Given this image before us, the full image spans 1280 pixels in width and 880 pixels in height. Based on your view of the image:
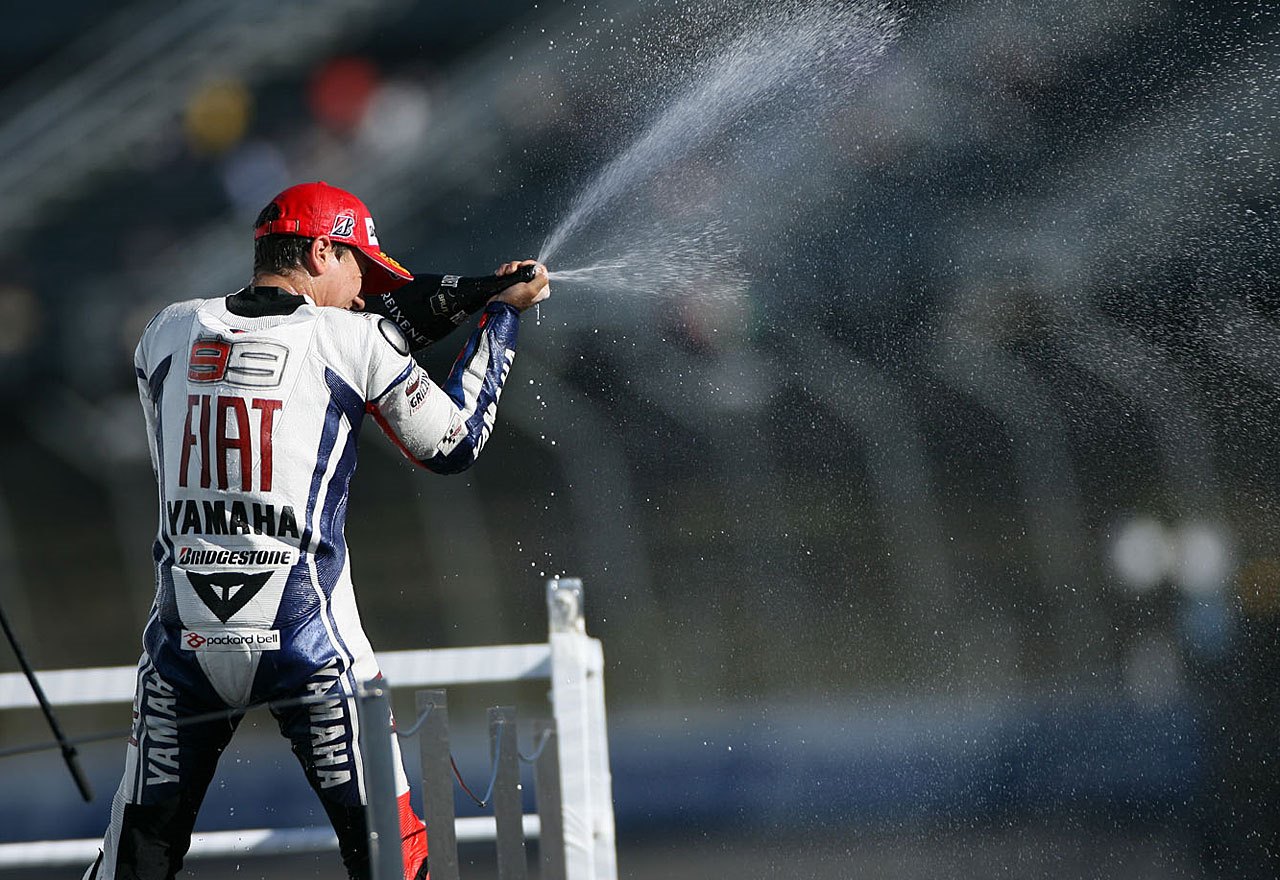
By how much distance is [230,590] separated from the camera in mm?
1779

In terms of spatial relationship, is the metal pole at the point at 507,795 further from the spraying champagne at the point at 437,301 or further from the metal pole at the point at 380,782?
the spraying champagne at the point at 437,301

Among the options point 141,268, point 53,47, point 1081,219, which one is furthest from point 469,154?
point 1081,219

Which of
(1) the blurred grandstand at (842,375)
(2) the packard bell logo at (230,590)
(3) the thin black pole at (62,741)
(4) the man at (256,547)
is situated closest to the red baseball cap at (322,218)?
(4) the man at (256,547)

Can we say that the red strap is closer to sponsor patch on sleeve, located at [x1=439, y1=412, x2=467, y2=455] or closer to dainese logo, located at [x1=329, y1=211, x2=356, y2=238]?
dainese logo, located at [x1=329, y1=211, x2=356, y2=238]

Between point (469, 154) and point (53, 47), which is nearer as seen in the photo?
point (469, 154)

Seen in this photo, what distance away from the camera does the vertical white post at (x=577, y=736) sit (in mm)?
1642

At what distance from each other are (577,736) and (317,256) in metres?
0.81

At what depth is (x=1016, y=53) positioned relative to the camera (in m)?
5.34

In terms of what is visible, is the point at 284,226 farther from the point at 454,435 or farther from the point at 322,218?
the point at 454,435

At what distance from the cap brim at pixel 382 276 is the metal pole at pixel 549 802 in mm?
798

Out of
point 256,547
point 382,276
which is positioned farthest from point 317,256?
point 256,547

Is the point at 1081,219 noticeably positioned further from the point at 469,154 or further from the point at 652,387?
the point at 469,154

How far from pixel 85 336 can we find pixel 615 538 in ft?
8.17

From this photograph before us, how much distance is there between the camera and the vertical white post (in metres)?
1.64
